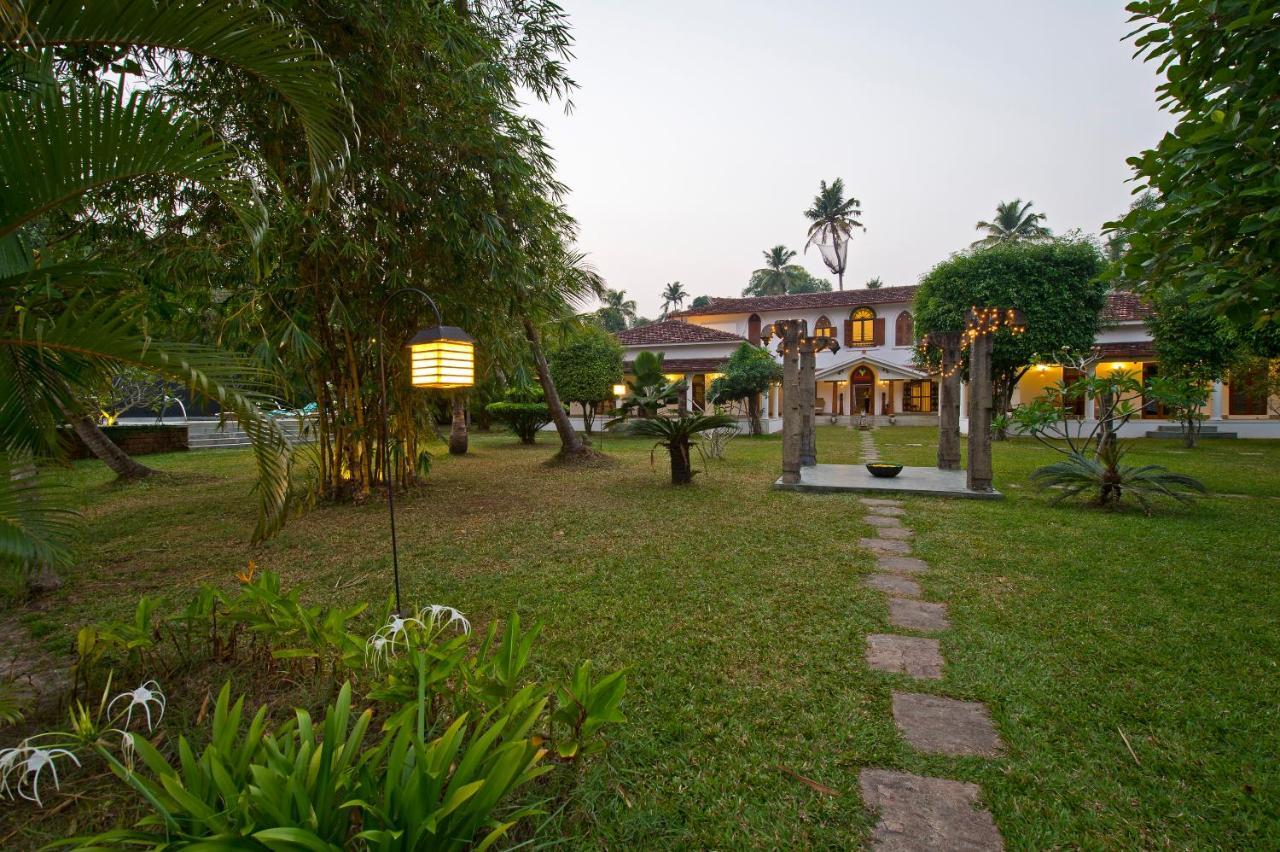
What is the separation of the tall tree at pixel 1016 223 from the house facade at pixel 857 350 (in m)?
12.4

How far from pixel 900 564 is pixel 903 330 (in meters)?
23.0

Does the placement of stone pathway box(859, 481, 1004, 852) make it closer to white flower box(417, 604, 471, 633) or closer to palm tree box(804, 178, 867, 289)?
white flower box(417, 604, 471, 633)

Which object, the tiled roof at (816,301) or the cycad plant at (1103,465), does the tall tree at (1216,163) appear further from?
the tiled roof at (816,301)

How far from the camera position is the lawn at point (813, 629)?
5.52ft

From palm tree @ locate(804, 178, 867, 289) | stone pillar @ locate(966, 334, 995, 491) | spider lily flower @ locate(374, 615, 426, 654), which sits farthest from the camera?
palm tree @ locate(804, 178, 867, 289)

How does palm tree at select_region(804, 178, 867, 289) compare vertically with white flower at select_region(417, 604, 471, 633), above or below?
above

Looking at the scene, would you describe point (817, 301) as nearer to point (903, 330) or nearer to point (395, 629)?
point (903, 330)

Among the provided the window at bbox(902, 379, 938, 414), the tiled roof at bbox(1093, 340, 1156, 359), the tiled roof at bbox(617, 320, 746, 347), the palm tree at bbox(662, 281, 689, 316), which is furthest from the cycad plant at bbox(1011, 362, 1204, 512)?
the palm tree at bbox(662, 281, 689, 316)

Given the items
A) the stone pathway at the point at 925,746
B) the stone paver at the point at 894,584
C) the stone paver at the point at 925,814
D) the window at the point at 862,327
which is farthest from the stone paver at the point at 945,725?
the window at the point at 862,327

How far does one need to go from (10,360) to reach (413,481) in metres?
6.17

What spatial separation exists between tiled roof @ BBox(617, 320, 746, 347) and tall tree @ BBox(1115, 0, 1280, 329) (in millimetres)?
19981

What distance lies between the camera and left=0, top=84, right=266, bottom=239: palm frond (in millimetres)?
1618

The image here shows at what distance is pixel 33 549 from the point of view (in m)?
1.83

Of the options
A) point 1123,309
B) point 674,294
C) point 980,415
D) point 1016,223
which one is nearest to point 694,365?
point 980,415
